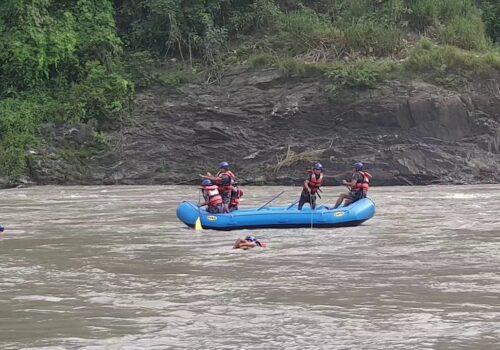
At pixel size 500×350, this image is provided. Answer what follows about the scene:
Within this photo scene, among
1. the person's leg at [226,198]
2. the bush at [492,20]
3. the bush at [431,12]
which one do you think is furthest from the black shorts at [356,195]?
the bush at [492,20]

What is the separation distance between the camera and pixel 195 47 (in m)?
32.3

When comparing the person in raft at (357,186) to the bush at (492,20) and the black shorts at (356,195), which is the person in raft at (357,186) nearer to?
the black shorts at (356,195)

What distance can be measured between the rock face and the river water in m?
9.22

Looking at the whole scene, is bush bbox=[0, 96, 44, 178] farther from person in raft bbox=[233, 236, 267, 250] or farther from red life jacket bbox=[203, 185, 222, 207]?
person in raft bbox=[233, 236, 267, 250]

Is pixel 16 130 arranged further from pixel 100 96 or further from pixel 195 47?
pixel 195 47

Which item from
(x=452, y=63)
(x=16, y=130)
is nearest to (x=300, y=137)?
(x=452, y=63)

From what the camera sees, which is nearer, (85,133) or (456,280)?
(456,280)

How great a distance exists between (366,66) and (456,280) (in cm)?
1998

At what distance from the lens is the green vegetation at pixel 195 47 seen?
2867 cm

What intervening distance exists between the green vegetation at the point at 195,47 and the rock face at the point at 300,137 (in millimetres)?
744

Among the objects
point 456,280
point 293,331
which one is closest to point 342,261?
point 456,280

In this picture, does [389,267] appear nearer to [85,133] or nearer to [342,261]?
[342,261]

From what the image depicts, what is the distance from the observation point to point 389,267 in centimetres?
1100

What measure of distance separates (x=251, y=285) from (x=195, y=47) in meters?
23.3
